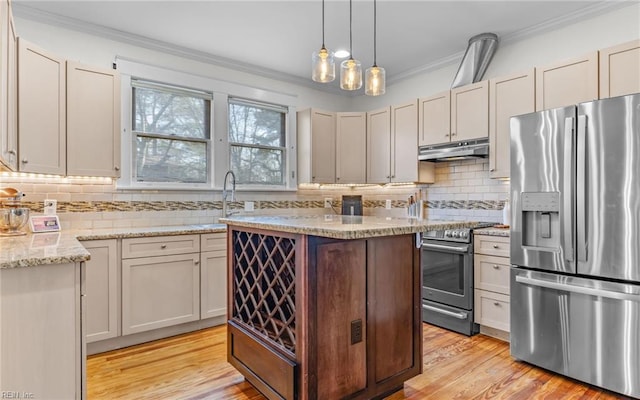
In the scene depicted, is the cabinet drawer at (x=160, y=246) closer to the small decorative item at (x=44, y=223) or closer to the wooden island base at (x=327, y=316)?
the small decorative item at (x=44, y=223)

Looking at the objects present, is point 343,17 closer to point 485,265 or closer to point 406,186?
point 406,186

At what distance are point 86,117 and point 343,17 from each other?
2.29 m

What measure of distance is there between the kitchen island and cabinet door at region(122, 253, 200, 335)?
1025 millimetres

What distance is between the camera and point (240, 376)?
2.43 m

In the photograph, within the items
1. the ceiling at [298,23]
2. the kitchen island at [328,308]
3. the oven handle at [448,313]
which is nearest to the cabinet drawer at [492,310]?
the oven handle at [448,313]

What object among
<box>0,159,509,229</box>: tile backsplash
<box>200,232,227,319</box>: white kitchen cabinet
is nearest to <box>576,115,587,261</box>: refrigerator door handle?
<box>0,159,509,229</box>: tile backsplash

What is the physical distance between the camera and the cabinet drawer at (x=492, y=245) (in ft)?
9.77

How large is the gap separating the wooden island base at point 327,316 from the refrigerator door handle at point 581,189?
1096mm

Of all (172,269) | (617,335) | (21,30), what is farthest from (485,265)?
(21,30)

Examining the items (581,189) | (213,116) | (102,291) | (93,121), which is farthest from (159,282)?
(581,189)

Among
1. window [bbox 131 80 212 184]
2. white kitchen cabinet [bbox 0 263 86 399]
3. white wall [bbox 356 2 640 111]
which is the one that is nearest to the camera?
white kitchen cabinet [bbox 0 263 86 399]

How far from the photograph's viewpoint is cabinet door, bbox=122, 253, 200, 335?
2902mm

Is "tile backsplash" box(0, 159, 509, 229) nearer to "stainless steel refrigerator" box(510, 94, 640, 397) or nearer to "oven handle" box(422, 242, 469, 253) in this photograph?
"oven handle" box(422, 242, 469, 253)

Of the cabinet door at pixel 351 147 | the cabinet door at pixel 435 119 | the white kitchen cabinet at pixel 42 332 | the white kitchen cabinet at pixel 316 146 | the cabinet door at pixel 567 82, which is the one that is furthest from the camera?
the cabinet door at pixel 351 147
